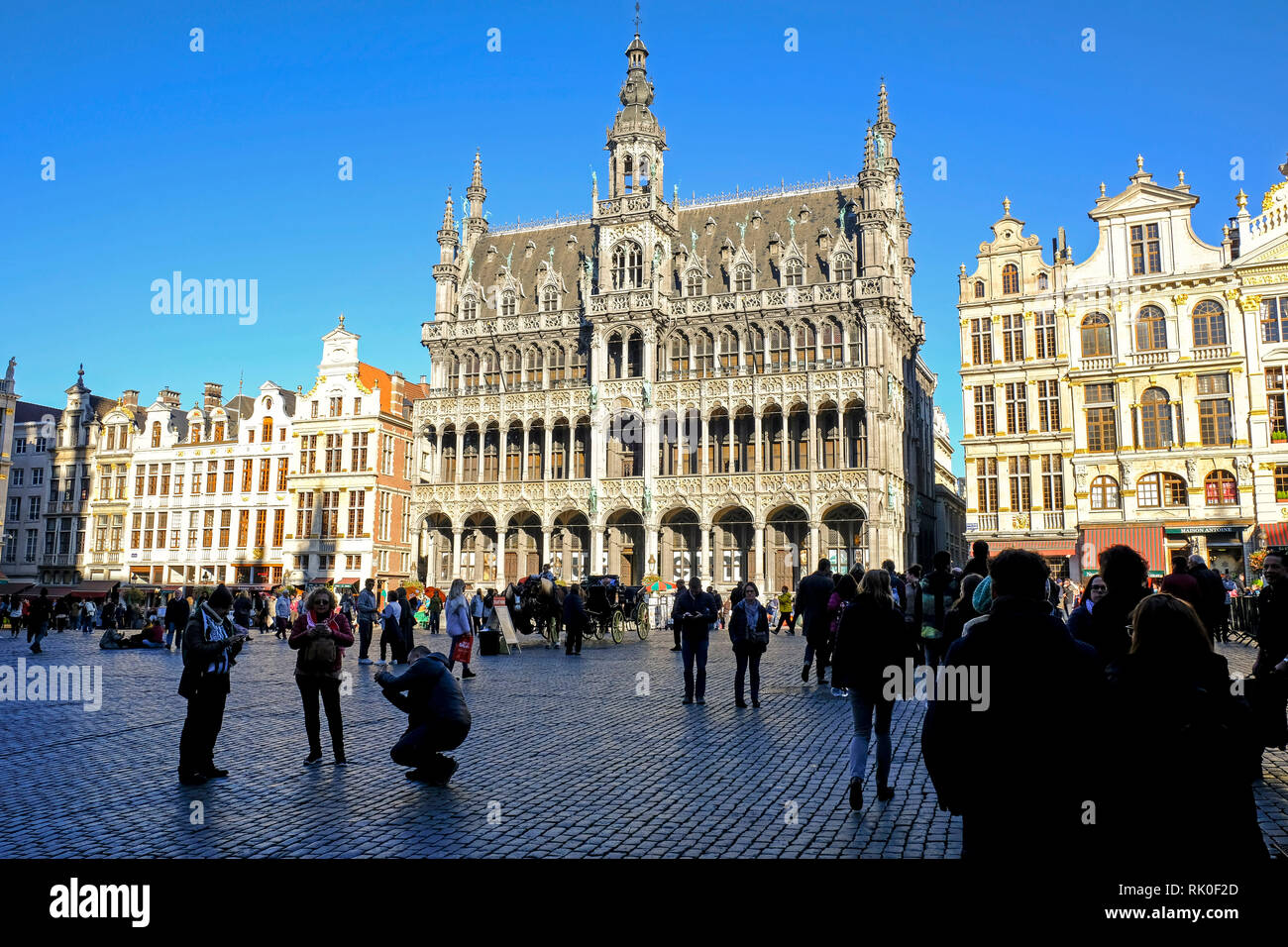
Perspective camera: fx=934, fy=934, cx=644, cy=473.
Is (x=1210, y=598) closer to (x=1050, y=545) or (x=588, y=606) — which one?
(x=588, y=606)

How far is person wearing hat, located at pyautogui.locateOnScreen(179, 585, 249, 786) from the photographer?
880 centimetres

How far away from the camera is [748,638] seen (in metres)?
13.0

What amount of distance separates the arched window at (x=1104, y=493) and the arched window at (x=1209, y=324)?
21.9ft

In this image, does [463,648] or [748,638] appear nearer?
[748,638]

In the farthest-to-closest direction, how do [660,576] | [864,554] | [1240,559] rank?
[660,576], [864,554], [1240,559]

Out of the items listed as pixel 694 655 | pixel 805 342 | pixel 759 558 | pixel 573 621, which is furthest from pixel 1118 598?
pixel 805 342

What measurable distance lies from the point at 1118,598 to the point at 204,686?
7895 mm

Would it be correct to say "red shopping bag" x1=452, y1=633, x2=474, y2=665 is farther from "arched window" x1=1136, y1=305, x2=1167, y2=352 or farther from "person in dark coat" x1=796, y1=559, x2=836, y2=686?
"arched window" x1=1136, y1=305, x2=1167, y2=352

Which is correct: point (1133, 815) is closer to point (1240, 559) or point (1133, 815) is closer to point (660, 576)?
point (1240, 559)

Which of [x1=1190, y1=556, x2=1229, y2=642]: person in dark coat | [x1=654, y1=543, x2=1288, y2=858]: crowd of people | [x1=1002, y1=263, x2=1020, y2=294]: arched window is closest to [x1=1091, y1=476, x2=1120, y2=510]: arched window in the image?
[x1=1002, y1=263, x2=1020, y2=294]: arched window
